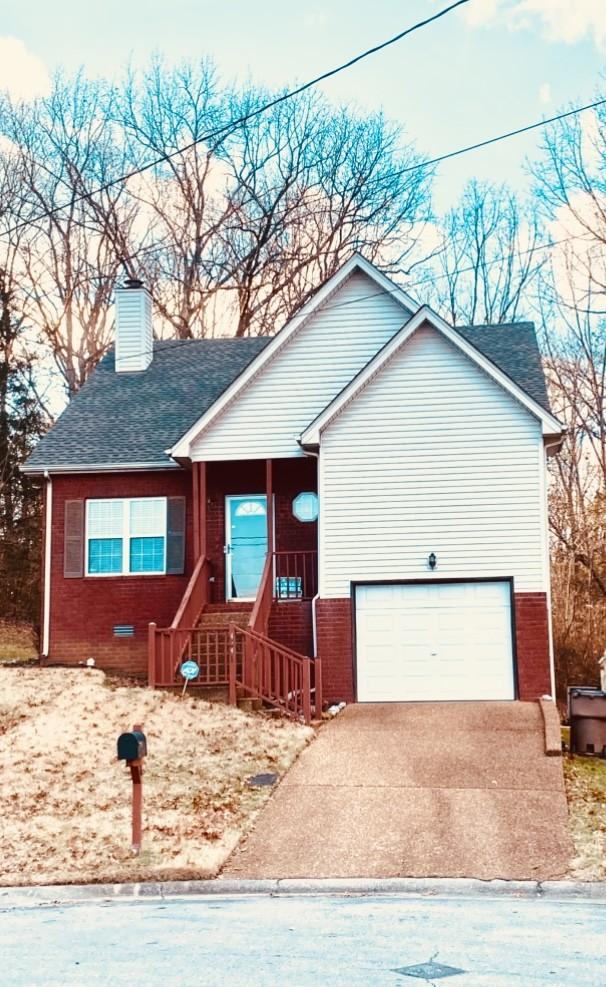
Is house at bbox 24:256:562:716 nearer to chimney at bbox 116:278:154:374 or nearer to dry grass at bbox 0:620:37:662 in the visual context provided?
chimney at bbox 116:278:154:374

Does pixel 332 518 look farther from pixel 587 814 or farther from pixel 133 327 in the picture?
pixel 133 327

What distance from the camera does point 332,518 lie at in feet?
66.2

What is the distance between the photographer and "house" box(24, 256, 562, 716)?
19.8 m

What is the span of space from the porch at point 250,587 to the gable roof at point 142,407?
1.57 metres

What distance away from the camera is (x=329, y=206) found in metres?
40.7

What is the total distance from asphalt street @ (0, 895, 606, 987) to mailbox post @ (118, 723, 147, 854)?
129 cm

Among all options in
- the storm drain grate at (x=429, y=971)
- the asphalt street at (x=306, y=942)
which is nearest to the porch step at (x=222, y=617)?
the asphalt street at (x=306, y=942)

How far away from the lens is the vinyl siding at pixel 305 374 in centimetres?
2144

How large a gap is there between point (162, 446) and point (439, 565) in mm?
6473

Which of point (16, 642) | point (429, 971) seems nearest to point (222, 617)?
point (16, 642)

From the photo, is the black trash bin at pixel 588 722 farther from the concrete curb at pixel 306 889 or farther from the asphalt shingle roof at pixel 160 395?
the asphalt shingle roof at pixel 160 395

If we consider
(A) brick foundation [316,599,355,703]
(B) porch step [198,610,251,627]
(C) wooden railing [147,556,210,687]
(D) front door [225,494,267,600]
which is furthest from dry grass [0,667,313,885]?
(D) front door [225,494,267,600]

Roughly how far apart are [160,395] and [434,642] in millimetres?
8958

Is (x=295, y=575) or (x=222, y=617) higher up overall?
(x=295, y=575)
